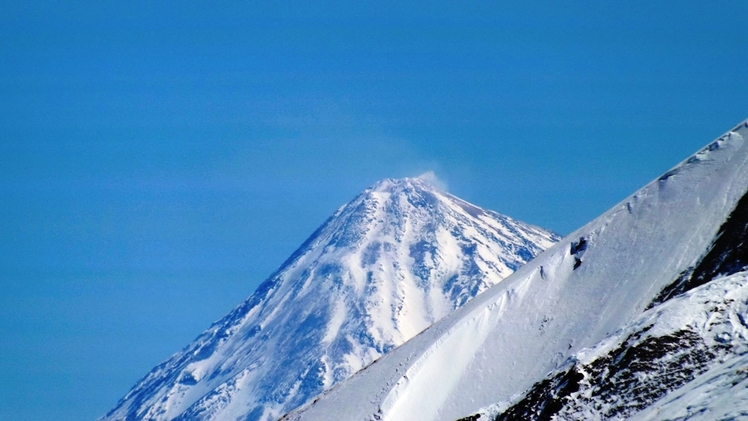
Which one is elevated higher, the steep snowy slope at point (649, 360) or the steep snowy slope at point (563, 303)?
the steep snowy slope at point (563, 303)

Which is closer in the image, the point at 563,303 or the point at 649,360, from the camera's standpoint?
the point at 649,360

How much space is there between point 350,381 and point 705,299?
47.7 metres

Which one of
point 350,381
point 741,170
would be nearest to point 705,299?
point 741,170

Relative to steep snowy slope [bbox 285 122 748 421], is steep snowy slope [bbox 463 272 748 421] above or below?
below

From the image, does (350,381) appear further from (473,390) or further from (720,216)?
(720,216)

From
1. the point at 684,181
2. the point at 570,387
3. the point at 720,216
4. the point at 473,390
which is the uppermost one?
the point at 684,181

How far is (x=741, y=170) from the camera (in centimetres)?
8775

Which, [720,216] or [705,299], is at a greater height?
[720,216]

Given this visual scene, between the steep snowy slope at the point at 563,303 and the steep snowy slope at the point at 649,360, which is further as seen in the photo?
the steep snowy slope at the point at 563,303

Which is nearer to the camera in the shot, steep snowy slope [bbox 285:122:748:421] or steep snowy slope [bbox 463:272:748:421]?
steep snowy slope [bbox 463:272:748:421]

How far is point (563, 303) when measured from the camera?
86.1 meters

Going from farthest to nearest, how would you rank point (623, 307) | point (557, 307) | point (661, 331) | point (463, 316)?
point (463, 316), point (557, 307), point (623, 307), point (661, 331)

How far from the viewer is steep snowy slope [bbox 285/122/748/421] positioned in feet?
260

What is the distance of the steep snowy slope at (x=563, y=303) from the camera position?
79250 millimetres
